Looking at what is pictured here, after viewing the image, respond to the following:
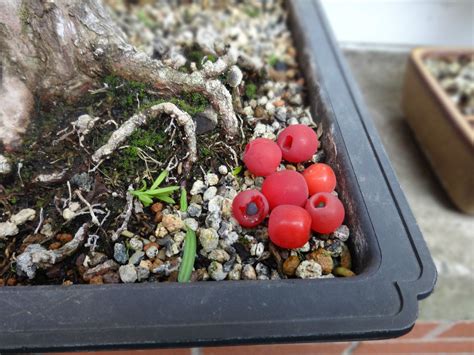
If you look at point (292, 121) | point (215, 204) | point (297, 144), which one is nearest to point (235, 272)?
point (215, 204)

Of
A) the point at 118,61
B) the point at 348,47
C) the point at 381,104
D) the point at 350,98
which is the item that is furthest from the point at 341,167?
the point at 348,47

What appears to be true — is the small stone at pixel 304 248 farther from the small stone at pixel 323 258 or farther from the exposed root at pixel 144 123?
the exposed root at pixel 144 123

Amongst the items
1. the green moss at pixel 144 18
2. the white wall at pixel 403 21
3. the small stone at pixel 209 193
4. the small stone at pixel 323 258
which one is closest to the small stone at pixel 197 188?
the small stone at pixel 209 193

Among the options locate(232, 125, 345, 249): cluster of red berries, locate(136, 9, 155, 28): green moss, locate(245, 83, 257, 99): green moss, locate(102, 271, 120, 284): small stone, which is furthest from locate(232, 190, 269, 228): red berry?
locate(136, 9, 155, 28): green moss

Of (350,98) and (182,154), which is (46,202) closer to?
(182,154)

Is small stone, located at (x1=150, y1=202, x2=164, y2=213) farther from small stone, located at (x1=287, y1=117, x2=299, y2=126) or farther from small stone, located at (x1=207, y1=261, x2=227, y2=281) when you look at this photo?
small stone, located at (x1=287, y1=117, x2=299, y2=126)
